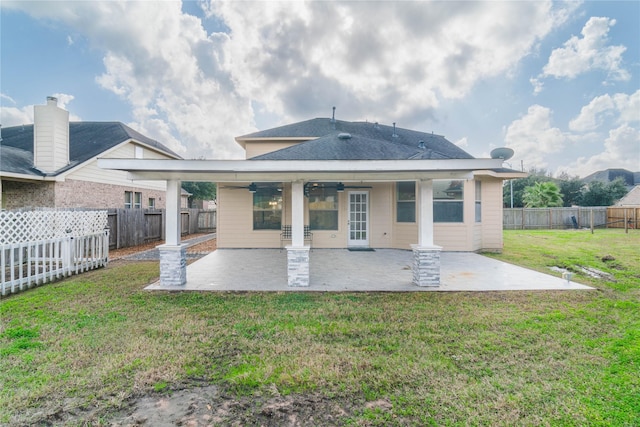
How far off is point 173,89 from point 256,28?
5.54m

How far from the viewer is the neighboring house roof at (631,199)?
2370 centimetres

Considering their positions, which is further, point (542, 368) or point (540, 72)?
point (540, 72)

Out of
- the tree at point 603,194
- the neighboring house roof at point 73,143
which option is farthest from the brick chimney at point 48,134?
the tree at point 603,194

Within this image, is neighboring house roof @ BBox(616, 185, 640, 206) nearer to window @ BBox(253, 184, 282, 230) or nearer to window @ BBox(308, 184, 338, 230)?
window @ BBox(308, 184, 338, 230)

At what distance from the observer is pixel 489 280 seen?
19.1 feet

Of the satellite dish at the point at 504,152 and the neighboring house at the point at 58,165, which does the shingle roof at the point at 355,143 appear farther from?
the neighboring house at the point at 58,165

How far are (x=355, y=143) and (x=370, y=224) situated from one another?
330cm

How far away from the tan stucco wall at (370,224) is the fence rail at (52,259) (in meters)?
3.77

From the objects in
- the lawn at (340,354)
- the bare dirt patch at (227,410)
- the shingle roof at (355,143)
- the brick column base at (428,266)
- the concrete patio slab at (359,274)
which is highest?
the shingle roof at (355,143)

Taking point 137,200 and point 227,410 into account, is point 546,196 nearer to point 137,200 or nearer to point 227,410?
point 227,410

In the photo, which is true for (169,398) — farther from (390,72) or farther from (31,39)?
(31,39)

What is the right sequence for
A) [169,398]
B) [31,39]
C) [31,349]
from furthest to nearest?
[31,39], [31,349], [169,398]

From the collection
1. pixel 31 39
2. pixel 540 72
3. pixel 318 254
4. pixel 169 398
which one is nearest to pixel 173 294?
pixel 169 398

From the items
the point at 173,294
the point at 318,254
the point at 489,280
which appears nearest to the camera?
the point at 173,294
